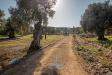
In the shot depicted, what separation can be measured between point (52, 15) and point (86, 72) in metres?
22.0

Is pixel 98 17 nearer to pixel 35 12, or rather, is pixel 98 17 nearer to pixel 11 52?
pixel 35 12

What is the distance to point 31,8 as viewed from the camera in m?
31.2

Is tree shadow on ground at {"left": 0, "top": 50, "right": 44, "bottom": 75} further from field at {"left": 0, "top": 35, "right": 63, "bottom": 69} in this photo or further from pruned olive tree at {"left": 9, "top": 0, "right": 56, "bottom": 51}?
pruned olive tree at {"left": 9, "top": 0, "right": 56, "bottom": 51}

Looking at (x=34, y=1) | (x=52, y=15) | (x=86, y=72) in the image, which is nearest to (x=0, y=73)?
(x=86, y=72)

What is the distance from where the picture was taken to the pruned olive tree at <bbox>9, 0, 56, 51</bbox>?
30703 mm

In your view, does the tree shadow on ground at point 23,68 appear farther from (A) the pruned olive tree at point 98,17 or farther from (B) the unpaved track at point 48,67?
(A) the pruned olive tree at point 98,17

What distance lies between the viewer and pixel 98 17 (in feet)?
198

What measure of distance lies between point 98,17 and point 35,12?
109 ft

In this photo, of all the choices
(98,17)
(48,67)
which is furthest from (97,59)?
(98,17)

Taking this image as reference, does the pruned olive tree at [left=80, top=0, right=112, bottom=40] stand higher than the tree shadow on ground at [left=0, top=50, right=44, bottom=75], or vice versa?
the pruned olive tree at [left=80, top=0, right=112, bottom=40]

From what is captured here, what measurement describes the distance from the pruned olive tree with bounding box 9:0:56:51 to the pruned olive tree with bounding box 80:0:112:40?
29.0 m

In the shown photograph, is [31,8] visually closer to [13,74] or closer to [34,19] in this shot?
[34,19]

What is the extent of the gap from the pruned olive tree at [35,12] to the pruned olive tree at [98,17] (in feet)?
95.2

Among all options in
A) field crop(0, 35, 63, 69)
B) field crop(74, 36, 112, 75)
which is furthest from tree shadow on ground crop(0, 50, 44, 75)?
field crop(74, 36, 112, 75)
